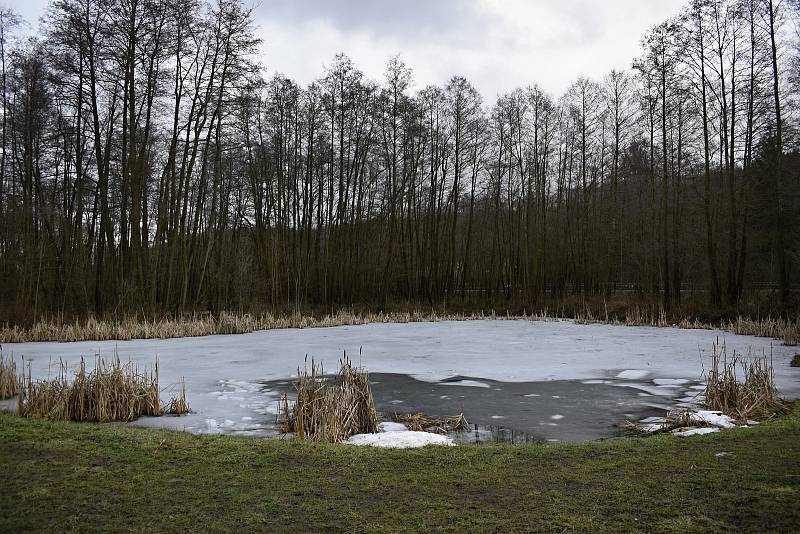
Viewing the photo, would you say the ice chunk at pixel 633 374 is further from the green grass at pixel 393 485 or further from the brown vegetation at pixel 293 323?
the brown vegetation at pixel 293 323

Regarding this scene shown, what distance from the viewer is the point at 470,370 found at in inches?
375

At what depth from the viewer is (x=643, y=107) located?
74.0ft

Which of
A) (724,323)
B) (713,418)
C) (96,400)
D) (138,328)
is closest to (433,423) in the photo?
(713,418)

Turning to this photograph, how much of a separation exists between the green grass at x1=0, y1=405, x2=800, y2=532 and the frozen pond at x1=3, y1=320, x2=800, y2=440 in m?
0.99

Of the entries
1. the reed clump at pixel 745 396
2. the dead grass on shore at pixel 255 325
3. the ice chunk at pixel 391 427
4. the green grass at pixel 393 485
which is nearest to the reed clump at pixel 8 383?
the green grass at pixel 393 485

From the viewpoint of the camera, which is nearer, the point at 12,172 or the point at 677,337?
the point at 677,337

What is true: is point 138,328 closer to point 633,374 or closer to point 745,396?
point 633,374

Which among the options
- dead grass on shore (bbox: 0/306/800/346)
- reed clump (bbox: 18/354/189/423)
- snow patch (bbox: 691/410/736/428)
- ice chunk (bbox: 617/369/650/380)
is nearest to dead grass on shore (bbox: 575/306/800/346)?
dead grass on shore (bbox: 0/306/800/346)

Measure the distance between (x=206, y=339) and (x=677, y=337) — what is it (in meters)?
12.2

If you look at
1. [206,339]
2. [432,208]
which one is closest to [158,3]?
[206,339]

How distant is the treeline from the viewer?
1709cm

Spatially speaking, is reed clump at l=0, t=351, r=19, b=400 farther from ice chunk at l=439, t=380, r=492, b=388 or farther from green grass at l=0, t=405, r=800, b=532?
ice chunk at l=439, t=380, r=492, b=388

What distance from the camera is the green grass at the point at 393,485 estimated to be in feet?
9.84

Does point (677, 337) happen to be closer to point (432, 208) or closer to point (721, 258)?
point (721, 258)
